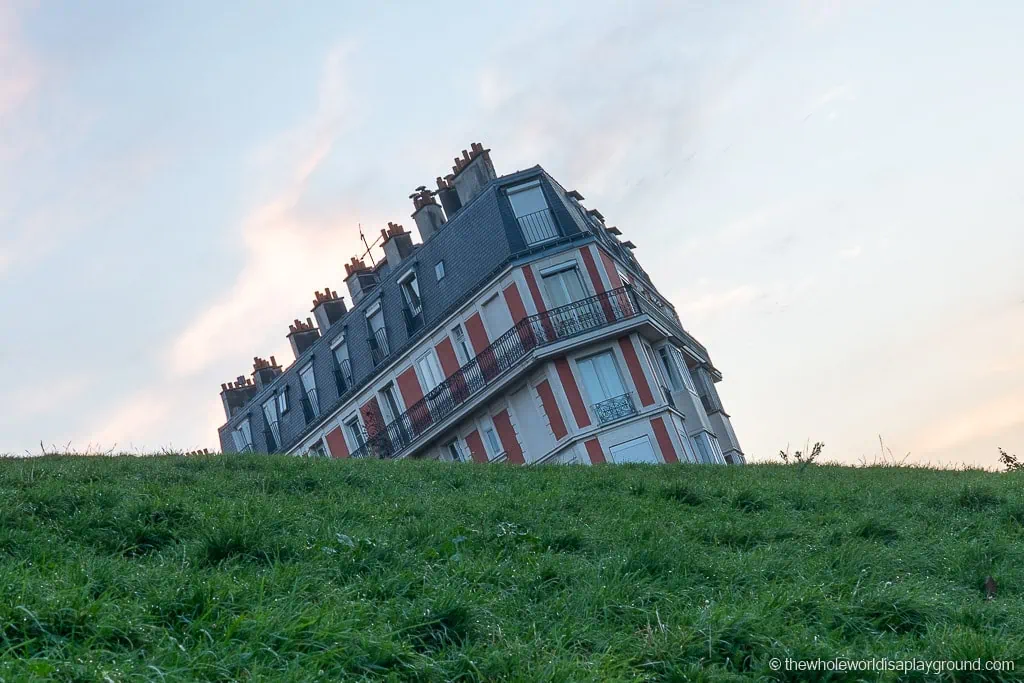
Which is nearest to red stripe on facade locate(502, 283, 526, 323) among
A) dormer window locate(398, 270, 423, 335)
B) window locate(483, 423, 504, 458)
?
window locate(483, 423, 504, 458)

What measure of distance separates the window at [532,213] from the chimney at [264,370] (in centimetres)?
2452

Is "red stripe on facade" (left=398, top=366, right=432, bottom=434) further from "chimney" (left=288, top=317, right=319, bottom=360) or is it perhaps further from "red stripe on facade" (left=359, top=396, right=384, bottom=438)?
"chimney" (left=288, top=317, right=319, bottom=360)

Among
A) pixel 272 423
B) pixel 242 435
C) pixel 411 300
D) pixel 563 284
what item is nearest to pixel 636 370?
pixel 563 284

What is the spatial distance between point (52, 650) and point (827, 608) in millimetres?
5344

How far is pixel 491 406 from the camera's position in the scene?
44.0 metres

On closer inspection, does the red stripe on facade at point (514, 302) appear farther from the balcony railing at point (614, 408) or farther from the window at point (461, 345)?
the balcony railing at point (614, 408)

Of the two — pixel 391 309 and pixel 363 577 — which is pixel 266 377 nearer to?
pixel 391 309

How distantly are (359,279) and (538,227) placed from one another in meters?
13.3

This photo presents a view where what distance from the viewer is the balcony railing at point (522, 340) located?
4181 centimetres

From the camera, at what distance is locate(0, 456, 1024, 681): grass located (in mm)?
6613

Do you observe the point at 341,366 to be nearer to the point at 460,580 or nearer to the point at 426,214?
the point at 426,214

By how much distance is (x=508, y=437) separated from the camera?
43438 mm

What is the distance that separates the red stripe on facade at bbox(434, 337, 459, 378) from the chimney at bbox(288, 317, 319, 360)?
14781mm

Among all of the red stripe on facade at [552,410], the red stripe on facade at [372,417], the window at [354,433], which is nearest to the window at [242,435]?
the window at [354,433]
